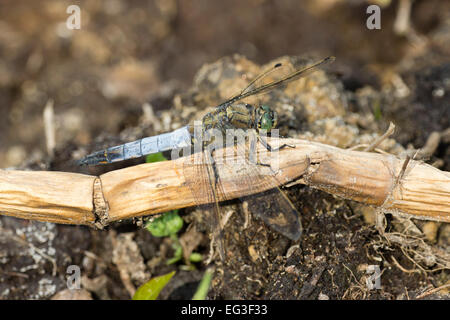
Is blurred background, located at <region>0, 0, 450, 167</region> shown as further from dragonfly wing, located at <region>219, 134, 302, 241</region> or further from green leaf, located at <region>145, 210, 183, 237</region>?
dragonfly wing, located at <region>219, 134, 302, 241</region>

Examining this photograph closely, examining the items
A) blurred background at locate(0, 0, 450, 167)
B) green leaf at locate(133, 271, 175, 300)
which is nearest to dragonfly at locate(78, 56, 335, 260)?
green leaf at locate(133, 271, 175, 300)

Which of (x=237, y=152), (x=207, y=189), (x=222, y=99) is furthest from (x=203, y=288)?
(x=222, y=99)

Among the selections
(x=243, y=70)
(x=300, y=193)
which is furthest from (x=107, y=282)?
(x=243, y=70)

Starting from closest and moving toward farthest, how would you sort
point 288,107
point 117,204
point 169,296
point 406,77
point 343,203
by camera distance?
point 117,204
point 343,203
point 169,296
point 288,107
point 406,77

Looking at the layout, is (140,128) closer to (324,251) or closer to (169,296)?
(169,296)

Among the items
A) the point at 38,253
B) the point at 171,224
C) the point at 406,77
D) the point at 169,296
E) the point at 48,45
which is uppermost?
the point at 48,45

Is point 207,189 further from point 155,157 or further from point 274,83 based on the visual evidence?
point 274,83
